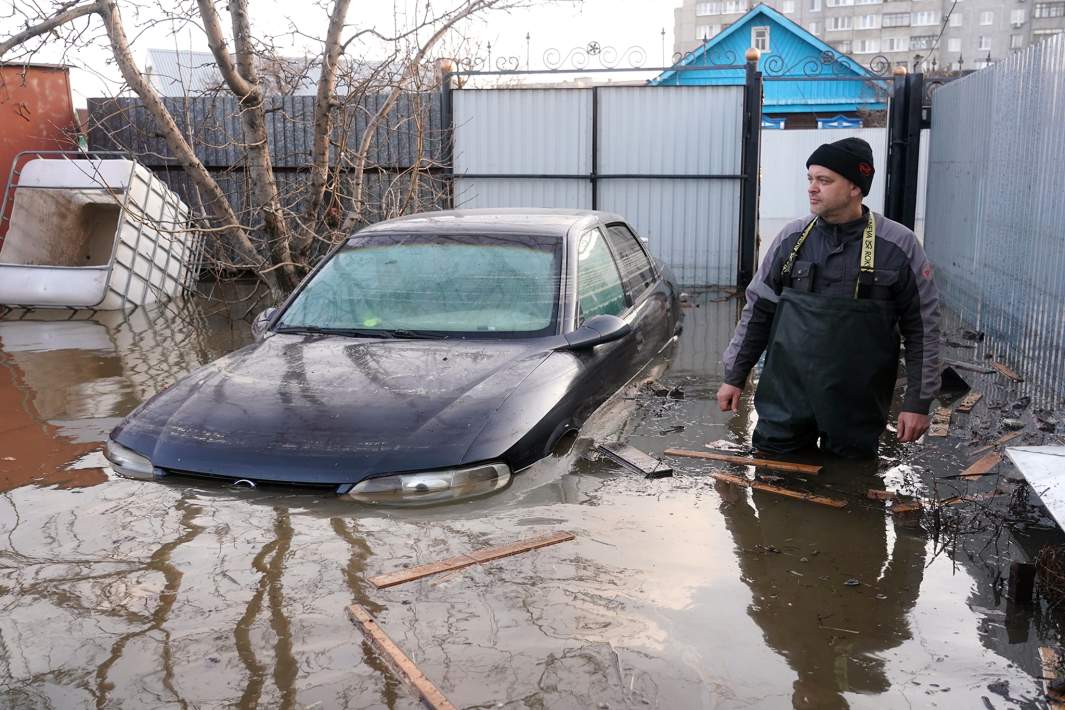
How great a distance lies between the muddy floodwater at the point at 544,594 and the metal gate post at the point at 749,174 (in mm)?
7007

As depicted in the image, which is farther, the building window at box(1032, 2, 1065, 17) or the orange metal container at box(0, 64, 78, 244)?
the building window at box(1032, 2, 1065, 17)

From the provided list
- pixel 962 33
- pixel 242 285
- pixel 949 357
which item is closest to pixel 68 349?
pixel 242 285

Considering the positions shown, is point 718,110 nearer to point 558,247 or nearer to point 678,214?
point 678,214

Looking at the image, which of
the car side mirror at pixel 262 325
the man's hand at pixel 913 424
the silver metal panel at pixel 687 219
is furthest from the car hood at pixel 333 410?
the silver metal panel at pixel 687 219

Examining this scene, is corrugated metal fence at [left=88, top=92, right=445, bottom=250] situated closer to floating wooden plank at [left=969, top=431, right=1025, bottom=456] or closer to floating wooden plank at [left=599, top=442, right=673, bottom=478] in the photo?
floating wooden plank at [left=599, top=442, right=673, bottom=478]

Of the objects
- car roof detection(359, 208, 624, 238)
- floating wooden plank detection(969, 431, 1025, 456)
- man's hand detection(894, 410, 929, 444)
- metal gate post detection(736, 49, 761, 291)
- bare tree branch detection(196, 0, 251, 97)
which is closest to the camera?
man's hand detection(894, 410, 929, 444)

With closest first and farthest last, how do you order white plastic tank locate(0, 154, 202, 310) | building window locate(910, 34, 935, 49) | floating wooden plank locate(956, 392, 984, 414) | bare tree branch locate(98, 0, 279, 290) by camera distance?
floating wooden plank locate(956, 392, 984, 414), bare tree branch locate(98, 0, 279, 290), white plastic tank locate(0, 154, 202, 310), building window locate(910, 34, 935, 49)

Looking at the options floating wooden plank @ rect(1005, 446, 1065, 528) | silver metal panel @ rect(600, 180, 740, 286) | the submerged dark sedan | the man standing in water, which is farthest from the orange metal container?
floating wooden plank @ rect(1005, 446, 1065, 528)

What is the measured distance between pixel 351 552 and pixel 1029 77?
6806 mm

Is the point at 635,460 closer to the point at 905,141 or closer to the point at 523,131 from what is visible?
the point at 523,131

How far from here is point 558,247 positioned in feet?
18.5

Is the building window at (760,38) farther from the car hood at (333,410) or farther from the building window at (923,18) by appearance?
the building window at (923,18)

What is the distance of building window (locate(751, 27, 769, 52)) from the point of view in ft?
92.4

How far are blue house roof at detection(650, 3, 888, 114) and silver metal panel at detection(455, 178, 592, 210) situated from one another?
11.4 metres
